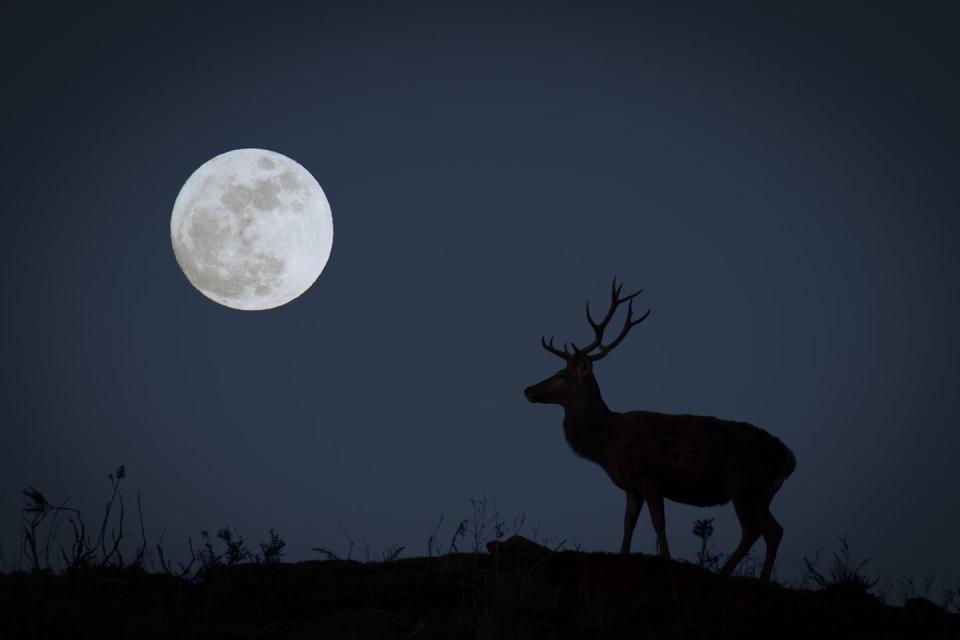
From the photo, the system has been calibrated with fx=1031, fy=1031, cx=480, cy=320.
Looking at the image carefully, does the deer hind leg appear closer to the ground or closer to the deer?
the deer

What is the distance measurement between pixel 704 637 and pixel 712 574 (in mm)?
1425

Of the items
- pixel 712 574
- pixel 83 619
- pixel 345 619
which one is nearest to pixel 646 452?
pixel 712 574

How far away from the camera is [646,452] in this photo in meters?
10.9

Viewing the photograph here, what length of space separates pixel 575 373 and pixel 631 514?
193 centimetres

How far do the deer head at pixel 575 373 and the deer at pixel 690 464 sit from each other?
0.43 metres

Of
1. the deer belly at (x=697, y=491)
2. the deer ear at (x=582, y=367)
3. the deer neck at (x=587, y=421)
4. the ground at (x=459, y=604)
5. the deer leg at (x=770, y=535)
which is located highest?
the deer ear at (x=582, y=367)

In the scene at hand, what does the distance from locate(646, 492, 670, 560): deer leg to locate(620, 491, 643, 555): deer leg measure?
0.99ft

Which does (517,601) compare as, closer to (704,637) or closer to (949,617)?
(704,637)

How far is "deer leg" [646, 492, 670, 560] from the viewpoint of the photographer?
10172 mm

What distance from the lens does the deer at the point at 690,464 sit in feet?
34.0

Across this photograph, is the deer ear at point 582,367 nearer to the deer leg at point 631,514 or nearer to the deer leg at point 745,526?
the deer leg at point 631,514

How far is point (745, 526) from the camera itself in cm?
1033

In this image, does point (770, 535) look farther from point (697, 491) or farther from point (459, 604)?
point (459, 604)

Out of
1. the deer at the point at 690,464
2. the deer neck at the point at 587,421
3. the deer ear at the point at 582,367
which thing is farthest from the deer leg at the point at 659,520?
A: the deer ear at the point at 582,367
